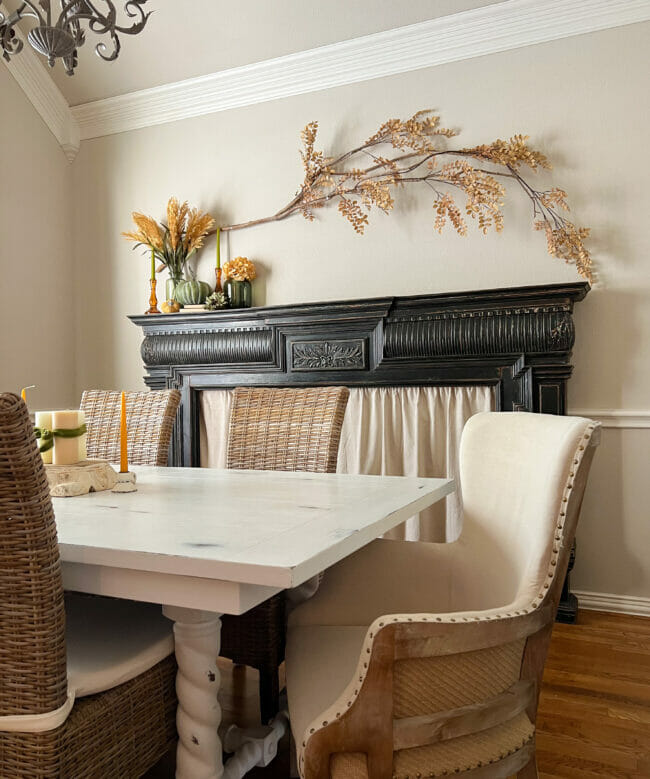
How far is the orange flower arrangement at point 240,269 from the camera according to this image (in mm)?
3350

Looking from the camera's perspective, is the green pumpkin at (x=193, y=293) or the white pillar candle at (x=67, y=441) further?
the green pumpkin at (x=193, y=293)

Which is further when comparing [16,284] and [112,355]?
[112,355]

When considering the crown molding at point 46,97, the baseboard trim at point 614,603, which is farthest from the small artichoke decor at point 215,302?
the baseboard trim at point 614,603

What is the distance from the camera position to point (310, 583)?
1.58 meters

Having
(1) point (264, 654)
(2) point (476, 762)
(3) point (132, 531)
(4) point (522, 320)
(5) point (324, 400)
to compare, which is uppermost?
(4) point (522, 320)

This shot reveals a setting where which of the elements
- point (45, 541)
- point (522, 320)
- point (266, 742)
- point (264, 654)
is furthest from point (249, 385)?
point (45, 541)

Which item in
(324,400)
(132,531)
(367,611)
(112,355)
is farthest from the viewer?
(112,355)

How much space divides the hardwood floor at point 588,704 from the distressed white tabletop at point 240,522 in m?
0.70

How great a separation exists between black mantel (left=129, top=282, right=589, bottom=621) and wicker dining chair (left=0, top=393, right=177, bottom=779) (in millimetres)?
1957

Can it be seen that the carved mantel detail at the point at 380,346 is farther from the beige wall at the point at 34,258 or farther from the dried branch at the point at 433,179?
the beige wall at the point at 34,258

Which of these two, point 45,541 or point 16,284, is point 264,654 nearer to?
point 45,541

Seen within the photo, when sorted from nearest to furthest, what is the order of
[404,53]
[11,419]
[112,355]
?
[11,419]
[404,53]
[112,355]

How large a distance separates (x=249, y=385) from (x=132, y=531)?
2.10m

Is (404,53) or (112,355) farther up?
(404,53)
